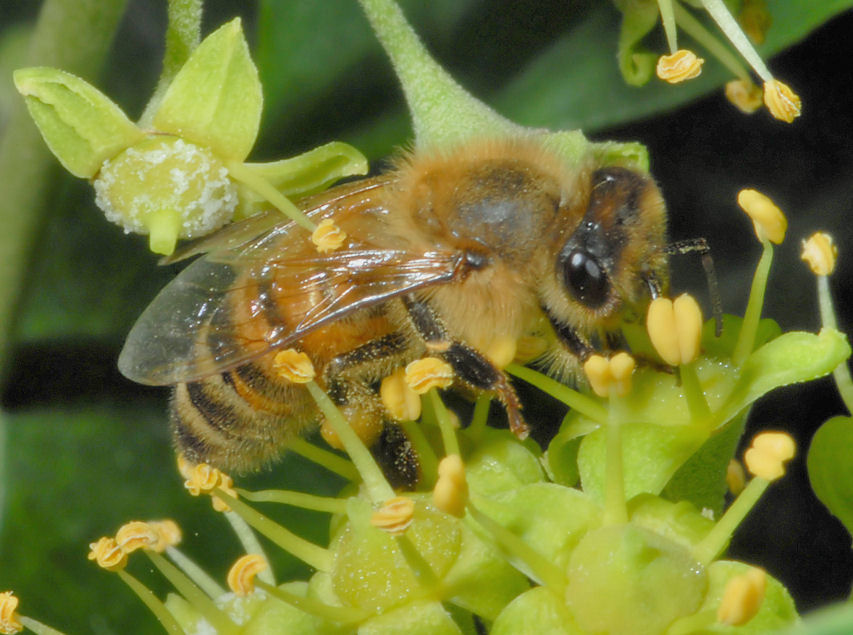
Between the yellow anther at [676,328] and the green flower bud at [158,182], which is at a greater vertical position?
the green flower bud at [158,182]

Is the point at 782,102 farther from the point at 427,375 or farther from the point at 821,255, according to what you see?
the point at 427,375

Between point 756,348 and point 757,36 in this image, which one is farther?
point 757,36

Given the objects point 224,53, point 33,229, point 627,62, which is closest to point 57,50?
point 33,229

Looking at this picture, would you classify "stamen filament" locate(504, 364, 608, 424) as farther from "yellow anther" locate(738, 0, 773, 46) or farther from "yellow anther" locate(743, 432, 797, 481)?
"yellow anther" locate(738, 0, 773, 46)

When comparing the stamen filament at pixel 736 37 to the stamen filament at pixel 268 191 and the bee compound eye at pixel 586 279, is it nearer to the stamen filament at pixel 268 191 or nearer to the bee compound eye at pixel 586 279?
the bee compound eye at pixel 586 279

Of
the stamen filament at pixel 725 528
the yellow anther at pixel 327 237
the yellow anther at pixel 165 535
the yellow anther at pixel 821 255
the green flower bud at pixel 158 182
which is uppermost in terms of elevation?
the green flower bud at pixel 158 182

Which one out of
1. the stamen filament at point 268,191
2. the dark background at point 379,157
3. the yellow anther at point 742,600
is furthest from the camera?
the dark background at point 379,157

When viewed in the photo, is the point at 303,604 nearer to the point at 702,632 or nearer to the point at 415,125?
the point at 702,632

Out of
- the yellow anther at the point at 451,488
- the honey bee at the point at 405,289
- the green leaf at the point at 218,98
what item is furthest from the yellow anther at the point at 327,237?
the yellow anther at the point at 451,488
